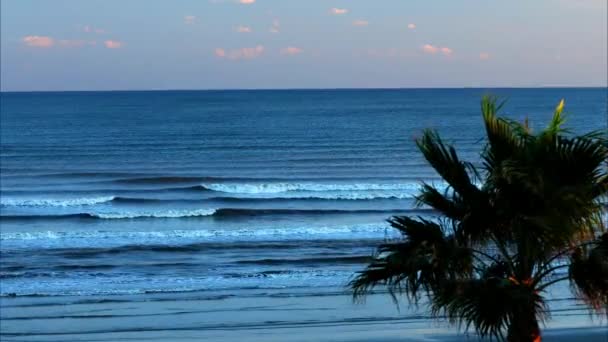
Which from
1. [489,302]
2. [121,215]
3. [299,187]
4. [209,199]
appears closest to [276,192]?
[299,187]

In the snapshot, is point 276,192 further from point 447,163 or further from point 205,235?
point 447,163

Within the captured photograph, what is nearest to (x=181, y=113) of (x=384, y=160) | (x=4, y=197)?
(x=384, y=160)

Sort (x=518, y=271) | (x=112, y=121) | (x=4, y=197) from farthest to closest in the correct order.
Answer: (x=112, y=121), (x=4, y=197), (x=518, y=271)

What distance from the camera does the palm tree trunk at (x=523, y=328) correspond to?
6.99 m

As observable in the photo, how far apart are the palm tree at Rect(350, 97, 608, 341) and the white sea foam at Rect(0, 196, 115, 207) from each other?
2619cm

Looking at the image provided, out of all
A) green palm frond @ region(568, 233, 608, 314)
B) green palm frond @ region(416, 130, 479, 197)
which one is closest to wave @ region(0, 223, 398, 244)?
green palm frond @ region(416, 130, 479, 197)

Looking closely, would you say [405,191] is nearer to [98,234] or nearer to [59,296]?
[98,234]

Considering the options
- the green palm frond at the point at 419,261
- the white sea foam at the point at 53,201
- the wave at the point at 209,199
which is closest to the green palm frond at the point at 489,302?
the green palm frond at the point at 419,261

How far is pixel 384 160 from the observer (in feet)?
155

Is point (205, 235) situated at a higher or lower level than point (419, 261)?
lower

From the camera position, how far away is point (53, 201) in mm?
32844

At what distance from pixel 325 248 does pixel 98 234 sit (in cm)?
673

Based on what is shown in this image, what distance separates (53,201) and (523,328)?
27660mm

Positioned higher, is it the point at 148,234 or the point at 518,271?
the point at 518,271
